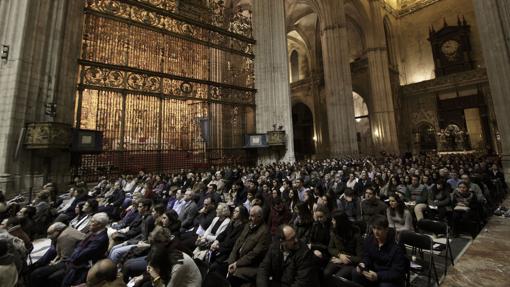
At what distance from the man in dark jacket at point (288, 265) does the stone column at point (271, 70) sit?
11074mm

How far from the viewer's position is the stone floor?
2.68 metres

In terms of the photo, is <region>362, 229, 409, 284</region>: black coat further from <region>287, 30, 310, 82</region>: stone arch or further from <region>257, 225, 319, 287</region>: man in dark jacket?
<region>287, 30, 310, 82</region>: stone arch

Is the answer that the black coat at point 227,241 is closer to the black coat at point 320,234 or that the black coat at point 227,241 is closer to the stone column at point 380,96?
the black coat at point 320,234

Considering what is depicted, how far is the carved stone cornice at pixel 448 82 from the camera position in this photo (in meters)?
19.9

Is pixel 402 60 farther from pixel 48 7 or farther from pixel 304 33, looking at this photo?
pixel 48 7

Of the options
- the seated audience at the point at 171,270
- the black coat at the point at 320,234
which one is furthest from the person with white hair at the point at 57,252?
the black coat at the point at 320,234

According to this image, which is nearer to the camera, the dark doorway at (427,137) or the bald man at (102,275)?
the bald man at (102,275)

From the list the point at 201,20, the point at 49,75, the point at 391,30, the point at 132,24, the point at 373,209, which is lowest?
the point at 373,209

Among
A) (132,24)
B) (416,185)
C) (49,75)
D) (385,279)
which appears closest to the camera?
(385,279)

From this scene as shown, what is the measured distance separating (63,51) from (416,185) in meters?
11.9

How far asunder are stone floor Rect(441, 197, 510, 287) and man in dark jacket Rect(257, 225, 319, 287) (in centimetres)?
176

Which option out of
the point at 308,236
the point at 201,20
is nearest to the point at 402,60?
the point at 201,20

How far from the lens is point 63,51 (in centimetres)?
808

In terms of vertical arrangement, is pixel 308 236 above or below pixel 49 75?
below
